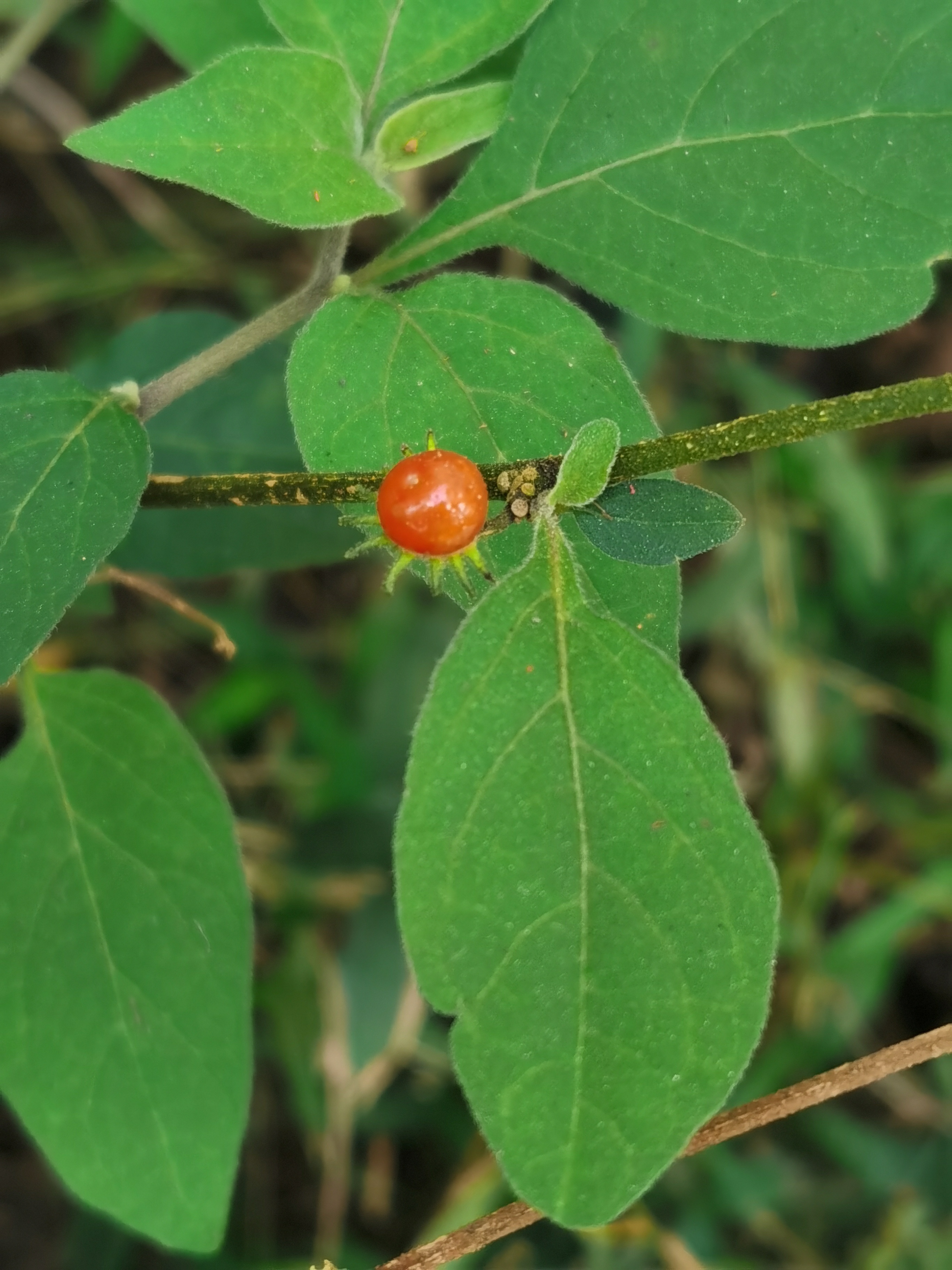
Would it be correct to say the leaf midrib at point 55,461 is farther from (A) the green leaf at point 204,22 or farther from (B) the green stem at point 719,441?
(A) the green leaf at point 204,22

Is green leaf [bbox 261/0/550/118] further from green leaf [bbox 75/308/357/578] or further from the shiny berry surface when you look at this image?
green leaf [bbox 75/308/357/578]

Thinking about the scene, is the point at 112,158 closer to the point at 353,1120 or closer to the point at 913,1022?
the point at 353,1120

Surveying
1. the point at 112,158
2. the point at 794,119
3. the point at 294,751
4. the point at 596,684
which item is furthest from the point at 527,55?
the point at 294,751

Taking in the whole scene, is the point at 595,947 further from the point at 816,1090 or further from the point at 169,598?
the point at 169,598

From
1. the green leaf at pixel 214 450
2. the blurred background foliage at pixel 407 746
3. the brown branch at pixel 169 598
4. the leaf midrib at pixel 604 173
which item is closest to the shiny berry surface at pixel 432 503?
the leaf midrib at pixel 604 173

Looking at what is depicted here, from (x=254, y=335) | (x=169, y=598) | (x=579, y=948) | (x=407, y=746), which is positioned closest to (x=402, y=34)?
(x=254, y=335)
